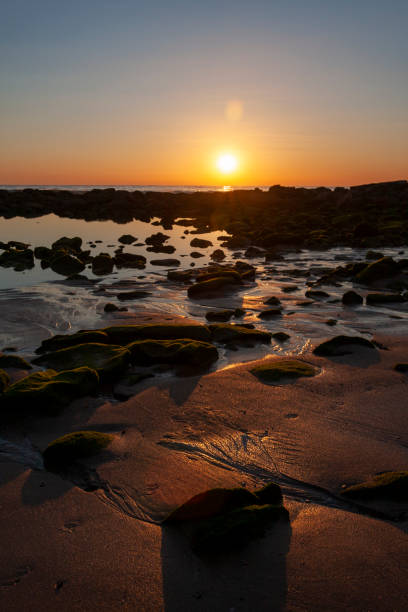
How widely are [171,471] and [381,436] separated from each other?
86.9 inches

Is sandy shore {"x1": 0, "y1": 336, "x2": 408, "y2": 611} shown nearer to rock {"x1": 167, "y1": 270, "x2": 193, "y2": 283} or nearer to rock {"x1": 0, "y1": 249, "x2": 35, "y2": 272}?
rock {"x1": 167, "y1": 270, "x2": 193, "y2": 283}

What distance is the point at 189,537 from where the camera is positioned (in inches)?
121

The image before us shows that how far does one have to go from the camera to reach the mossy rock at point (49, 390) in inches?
191

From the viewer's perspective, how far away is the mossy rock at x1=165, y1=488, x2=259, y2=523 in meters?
3.17

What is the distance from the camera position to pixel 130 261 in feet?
54.3

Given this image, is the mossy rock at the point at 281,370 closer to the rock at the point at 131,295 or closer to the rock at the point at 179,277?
the rock at the point at 131,295

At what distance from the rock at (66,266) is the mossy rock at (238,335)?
8391 mm

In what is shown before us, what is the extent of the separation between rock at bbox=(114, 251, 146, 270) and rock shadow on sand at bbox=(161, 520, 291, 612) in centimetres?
1323

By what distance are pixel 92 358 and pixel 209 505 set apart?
11.9ft

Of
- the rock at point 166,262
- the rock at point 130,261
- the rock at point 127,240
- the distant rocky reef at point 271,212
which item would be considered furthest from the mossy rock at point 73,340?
the distant rocky reef at point 271,212

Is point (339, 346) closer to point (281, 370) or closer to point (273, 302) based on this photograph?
point (281, 370)

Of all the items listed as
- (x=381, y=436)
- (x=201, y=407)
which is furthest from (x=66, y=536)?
(x=381, y=436)

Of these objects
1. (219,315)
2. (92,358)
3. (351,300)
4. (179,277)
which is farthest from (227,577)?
(179,277)

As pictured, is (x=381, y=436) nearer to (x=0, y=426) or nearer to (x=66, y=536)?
(x=66, y=536)
